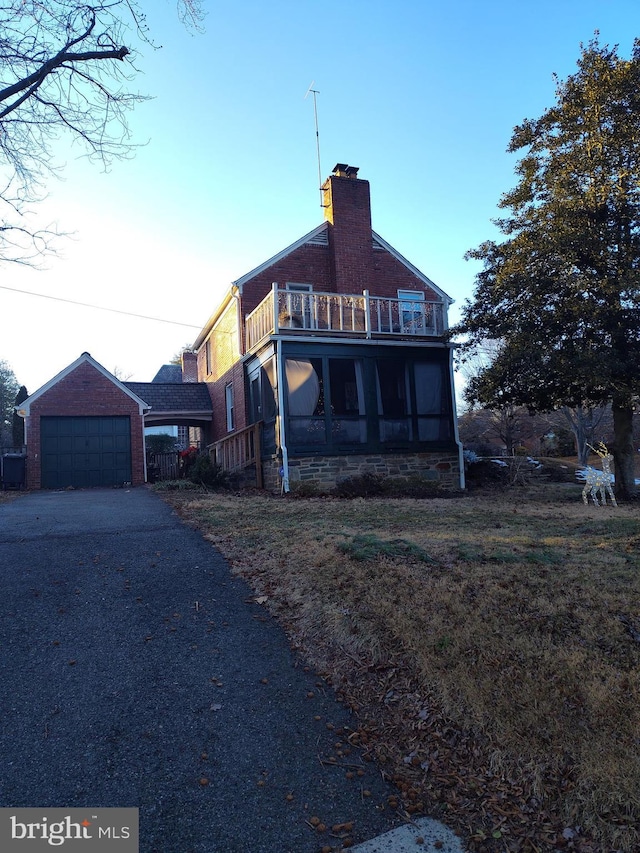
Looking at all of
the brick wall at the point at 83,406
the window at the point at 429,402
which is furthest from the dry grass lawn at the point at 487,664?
the brick wall at the point at 83,406

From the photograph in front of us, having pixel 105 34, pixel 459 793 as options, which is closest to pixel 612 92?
pixel 105 34

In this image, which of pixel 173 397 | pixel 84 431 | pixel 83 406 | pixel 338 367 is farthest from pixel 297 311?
pixel 173 397

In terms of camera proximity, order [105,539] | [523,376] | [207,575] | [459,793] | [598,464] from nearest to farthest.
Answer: [459,793] < [207,575] < [105,539] < [523,376] < [598,464]

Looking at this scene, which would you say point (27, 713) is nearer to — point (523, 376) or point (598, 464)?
point (523, 376)

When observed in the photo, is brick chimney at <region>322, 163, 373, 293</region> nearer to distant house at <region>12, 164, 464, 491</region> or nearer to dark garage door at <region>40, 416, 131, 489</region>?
distant house at <region>12, 164, 464, 491</region>

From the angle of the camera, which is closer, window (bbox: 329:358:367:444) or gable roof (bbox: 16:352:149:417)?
window (bbox: 329:358:367:444)

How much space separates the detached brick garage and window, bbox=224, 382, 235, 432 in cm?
281

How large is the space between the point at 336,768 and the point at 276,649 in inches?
48.3

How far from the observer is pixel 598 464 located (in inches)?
1070

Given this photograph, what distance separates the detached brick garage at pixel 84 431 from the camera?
58.1ft

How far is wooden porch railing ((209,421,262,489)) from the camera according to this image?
539 inches

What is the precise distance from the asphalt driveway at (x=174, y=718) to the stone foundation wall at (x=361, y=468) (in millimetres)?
7312
